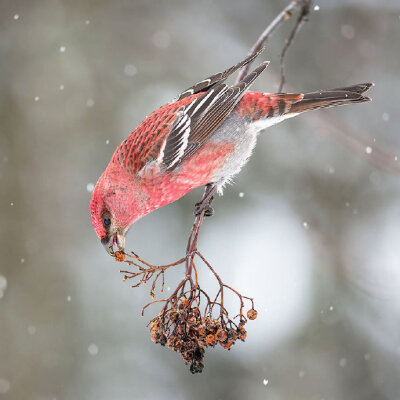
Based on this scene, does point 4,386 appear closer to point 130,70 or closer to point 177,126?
point 130,70

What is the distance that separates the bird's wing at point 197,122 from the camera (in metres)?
3.20

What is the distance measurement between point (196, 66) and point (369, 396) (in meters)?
4.49

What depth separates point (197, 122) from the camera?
3.28 m

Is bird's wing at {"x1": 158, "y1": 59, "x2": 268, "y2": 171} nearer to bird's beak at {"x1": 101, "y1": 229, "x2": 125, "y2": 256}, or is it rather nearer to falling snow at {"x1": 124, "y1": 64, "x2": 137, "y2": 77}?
bird's beak at {"x1": 101, "y1": 229, "x2": 125, "y2": 256}

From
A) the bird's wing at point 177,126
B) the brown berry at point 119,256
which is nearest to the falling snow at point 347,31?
the bird's wing at point 177,126

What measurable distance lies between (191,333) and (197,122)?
1.31 metres

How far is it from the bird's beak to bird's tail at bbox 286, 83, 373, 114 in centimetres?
123

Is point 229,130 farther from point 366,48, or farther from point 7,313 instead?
point 7,313

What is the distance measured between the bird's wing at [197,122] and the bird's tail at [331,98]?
40cm

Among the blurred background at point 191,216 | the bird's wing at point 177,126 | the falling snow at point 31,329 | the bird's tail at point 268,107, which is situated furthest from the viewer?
the falling snow at point 31,329

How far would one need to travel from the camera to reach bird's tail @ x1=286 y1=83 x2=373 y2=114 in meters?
3.06

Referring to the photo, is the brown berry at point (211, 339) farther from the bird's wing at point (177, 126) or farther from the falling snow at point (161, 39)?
the falling snow at point (161, 39)

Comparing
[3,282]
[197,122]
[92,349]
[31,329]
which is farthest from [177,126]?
[31,329]

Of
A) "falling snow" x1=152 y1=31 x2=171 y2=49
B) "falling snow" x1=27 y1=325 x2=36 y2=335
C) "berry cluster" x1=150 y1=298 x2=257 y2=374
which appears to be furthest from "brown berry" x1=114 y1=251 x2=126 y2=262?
"falling snow" x1=27 y1=325 x2=36 y2=335
